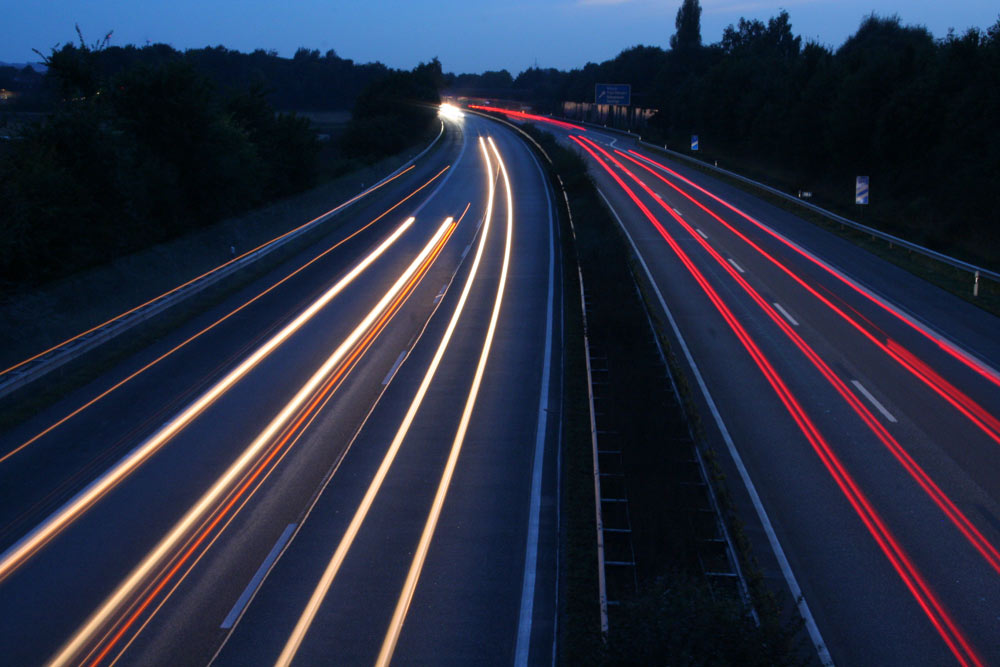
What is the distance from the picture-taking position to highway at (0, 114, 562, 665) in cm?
831

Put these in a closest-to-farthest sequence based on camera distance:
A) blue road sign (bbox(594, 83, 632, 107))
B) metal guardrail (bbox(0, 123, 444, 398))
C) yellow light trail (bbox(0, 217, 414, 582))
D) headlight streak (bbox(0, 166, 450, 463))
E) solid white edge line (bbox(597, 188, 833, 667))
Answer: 1. solid white edge line (bbox(597, 188, 833, 667))
2. yellow light trail (bbox(0, 217, 414, 582))
3. headlight streak (bbox(0, 166, 450, 463))
4. metal guardrail (bbox(0, 123, 444, 398))
5. blue road sign (bbox(594, 83, 632, 107))

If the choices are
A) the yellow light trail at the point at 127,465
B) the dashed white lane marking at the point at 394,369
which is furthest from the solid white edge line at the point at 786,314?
the yellow light trail at the point at 127,465

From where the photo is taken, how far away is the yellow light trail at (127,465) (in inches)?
387

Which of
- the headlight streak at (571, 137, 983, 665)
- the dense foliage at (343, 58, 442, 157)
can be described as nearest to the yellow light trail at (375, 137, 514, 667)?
the headlight streak at (571, 137, 983, 665)

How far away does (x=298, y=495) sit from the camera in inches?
443

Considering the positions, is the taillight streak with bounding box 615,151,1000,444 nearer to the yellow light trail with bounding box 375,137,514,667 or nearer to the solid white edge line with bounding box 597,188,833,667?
the solid white edge line with bounding box 597,188,833,667

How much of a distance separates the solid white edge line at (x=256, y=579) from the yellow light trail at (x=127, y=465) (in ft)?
9.52

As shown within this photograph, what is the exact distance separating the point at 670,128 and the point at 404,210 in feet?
203

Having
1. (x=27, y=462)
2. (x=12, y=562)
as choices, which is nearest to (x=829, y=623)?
(x=12, y=562)

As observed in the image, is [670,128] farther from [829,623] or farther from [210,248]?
[829,623]

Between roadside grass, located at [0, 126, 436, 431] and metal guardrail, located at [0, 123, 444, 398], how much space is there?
0.16 metres

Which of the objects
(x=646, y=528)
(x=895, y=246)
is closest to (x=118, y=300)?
(x=646, y=528)

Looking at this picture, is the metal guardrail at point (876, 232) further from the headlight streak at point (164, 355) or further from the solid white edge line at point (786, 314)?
the headlight streak at point (164, 355)

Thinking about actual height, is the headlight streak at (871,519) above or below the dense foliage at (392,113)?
below
